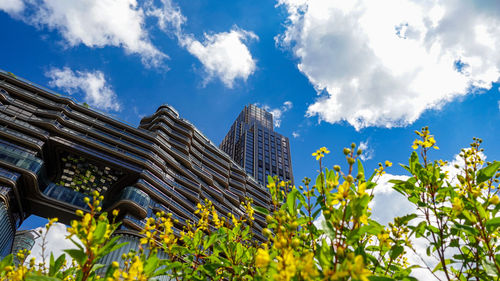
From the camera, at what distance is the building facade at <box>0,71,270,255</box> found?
105 ft

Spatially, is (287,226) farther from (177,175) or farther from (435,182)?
(177,175)

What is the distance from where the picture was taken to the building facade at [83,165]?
32.0 meters

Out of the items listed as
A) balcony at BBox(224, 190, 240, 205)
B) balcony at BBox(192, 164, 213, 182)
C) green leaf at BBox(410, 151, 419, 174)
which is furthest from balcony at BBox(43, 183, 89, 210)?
green leaf at BBox(410, 151, 419, 174)

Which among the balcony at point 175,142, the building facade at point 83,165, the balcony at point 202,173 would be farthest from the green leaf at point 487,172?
the balcony at point 202,173

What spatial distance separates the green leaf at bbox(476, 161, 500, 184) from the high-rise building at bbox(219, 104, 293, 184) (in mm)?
87184

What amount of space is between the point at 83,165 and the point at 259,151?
68727 mm

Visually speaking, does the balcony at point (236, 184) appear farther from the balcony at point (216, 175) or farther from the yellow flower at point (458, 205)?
the yellow flower at point (458, 205)

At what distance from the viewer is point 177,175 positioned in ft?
156

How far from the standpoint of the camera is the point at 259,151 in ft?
337

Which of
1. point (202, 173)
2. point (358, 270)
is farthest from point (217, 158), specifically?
point (358, 270)

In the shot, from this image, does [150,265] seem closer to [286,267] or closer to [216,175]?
[286,267]

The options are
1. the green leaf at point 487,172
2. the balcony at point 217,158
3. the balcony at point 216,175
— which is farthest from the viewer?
the balcony at point 217,158

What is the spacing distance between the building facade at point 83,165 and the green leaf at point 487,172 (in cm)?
3589

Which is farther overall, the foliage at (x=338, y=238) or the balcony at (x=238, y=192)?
the balcony at (x=238, y=192)
